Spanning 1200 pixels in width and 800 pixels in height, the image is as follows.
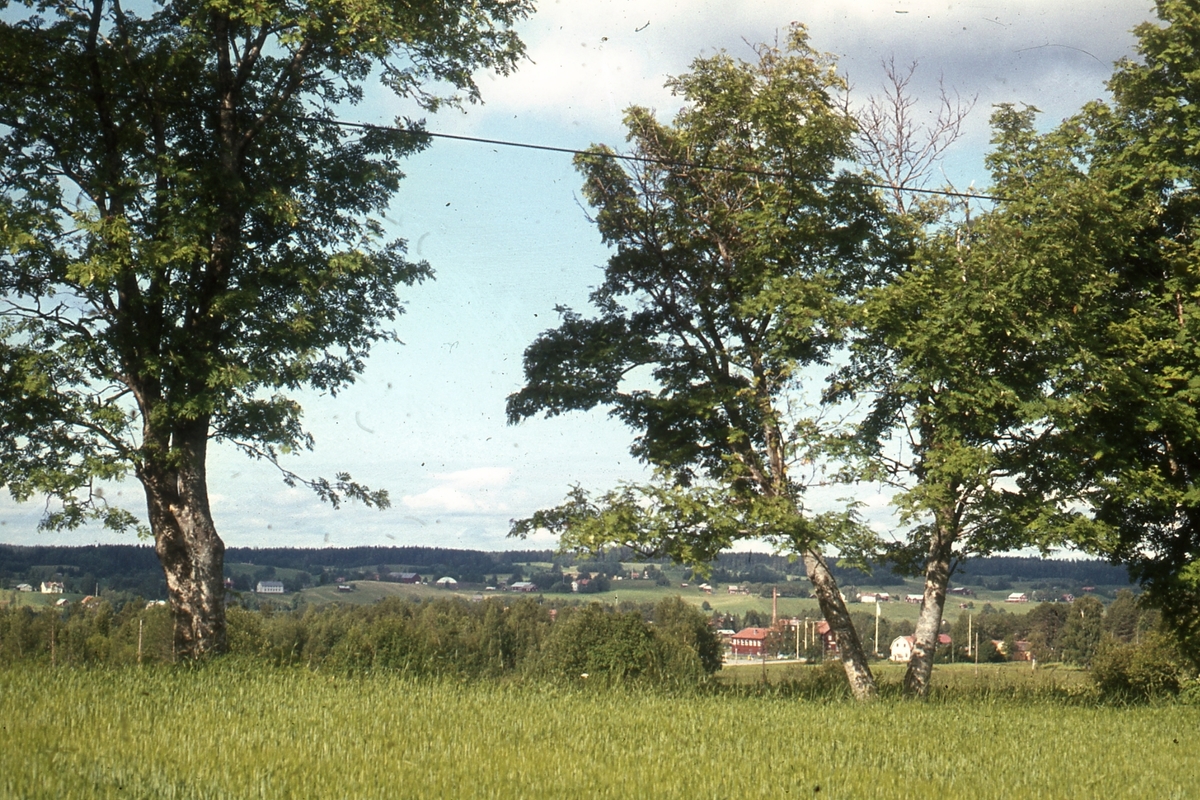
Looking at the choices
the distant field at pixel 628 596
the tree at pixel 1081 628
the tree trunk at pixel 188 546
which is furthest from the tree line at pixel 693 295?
the tree at pixel 1081 628

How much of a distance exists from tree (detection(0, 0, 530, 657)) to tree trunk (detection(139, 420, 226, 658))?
1.2 inches

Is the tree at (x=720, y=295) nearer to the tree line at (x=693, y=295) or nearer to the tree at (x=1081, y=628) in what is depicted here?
the tree line at (x=693, y=295)

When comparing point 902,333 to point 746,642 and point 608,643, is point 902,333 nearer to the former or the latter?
point 608,643

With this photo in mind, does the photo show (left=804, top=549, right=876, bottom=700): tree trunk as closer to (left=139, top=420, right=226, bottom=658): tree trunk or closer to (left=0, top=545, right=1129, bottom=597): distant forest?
(left=0, top=545, right=1129, bottom=597): distant forest

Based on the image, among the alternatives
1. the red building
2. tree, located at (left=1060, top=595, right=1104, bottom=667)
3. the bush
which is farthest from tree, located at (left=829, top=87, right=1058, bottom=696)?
the red building

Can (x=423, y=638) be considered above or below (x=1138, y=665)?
above

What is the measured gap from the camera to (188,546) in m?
17.2

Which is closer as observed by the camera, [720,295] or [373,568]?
[720,295]

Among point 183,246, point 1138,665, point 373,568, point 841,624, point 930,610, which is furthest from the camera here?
point 373,568

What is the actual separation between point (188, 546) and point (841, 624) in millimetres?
13186

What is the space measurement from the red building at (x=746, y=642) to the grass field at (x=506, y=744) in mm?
72581

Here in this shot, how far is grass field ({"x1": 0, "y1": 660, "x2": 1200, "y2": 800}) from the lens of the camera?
738 centimetres

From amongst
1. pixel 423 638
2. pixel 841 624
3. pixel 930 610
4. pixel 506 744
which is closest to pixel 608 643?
→ pixel 841 624

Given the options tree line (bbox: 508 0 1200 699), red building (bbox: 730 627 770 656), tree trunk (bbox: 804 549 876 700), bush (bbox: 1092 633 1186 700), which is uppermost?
tree line (bbox: 508 0 1200 699)
